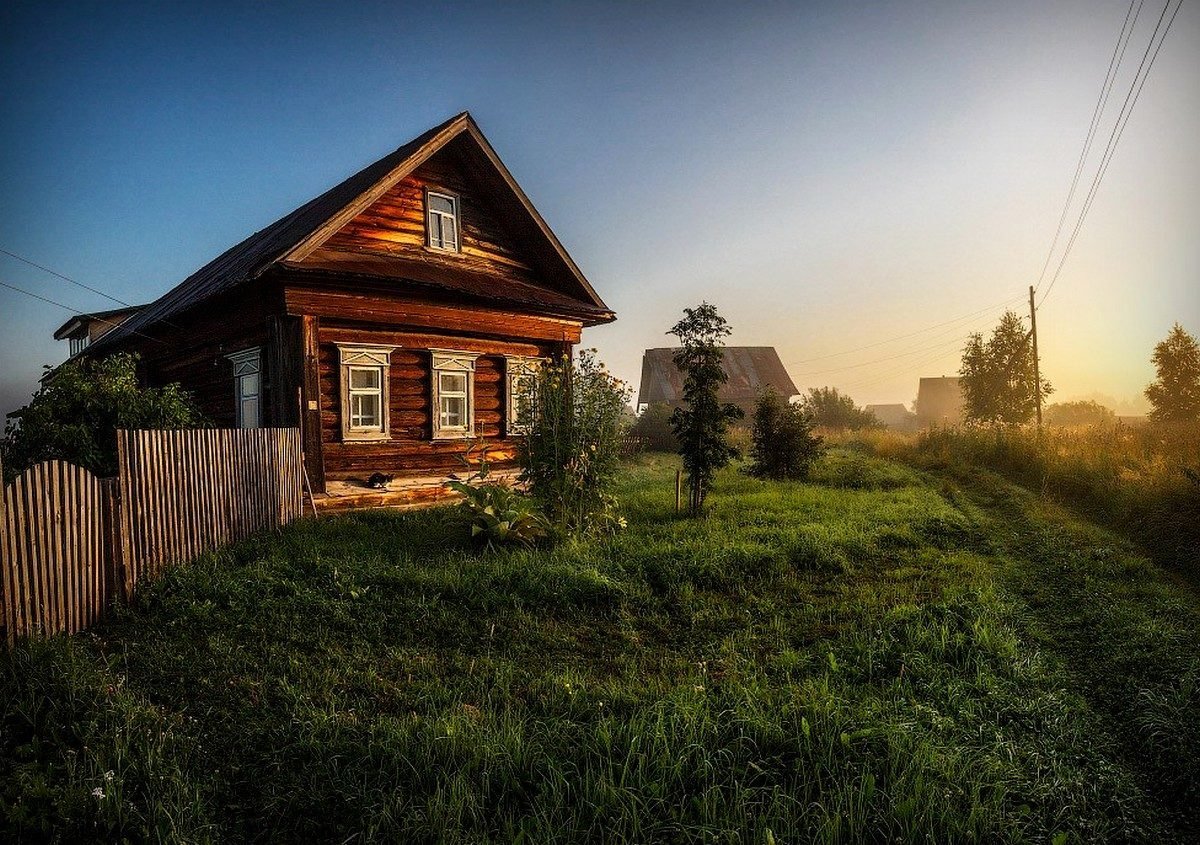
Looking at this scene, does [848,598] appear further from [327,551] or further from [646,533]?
[327,551]

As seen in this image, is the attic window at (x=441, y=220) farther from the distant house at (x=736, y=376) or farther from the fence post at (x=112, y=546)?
the distant house at (x=736, y=376)

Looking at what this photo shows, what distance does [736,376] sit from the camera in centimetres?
4103

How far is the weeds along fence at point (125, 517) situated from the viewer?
460 centimetres

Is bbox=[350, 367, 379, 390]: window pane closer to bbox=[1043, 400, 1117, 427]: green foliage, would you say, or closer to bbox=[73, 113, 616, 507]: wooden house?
bbox=[73, 113, 616, 507]: wooden house

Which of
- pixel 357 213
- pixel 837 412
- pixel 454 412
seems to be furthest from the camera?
pixel 837 412

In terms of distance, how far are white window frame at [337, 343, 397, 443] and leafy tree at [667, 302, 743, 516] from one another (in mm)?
5656

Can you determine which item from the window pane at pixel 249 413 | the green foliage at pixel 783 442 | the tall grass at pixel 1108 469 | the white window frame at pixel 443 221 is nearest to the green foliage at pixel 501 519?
the window pane at pixel 249 413

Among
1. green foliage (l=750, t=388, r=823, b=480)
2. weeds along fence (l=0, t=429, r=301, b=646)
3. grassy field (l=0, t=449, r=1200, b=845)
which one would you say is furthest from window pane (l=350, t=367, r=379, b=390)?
green foliage (l=750, t=388, r=823, b=480)

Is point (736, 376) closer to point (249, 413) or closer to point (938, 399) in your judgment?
point (249, 413)

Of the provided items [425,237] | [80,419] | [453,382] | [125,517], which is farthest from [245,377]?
[125,517]

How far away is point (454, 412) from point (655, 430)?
16.2 meters

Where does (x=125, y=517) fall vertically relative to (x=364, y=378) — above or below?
below

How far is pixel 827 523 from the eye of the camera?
9.03 metres

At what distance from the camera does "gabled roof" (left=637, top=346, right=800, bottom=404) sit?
40.3m
